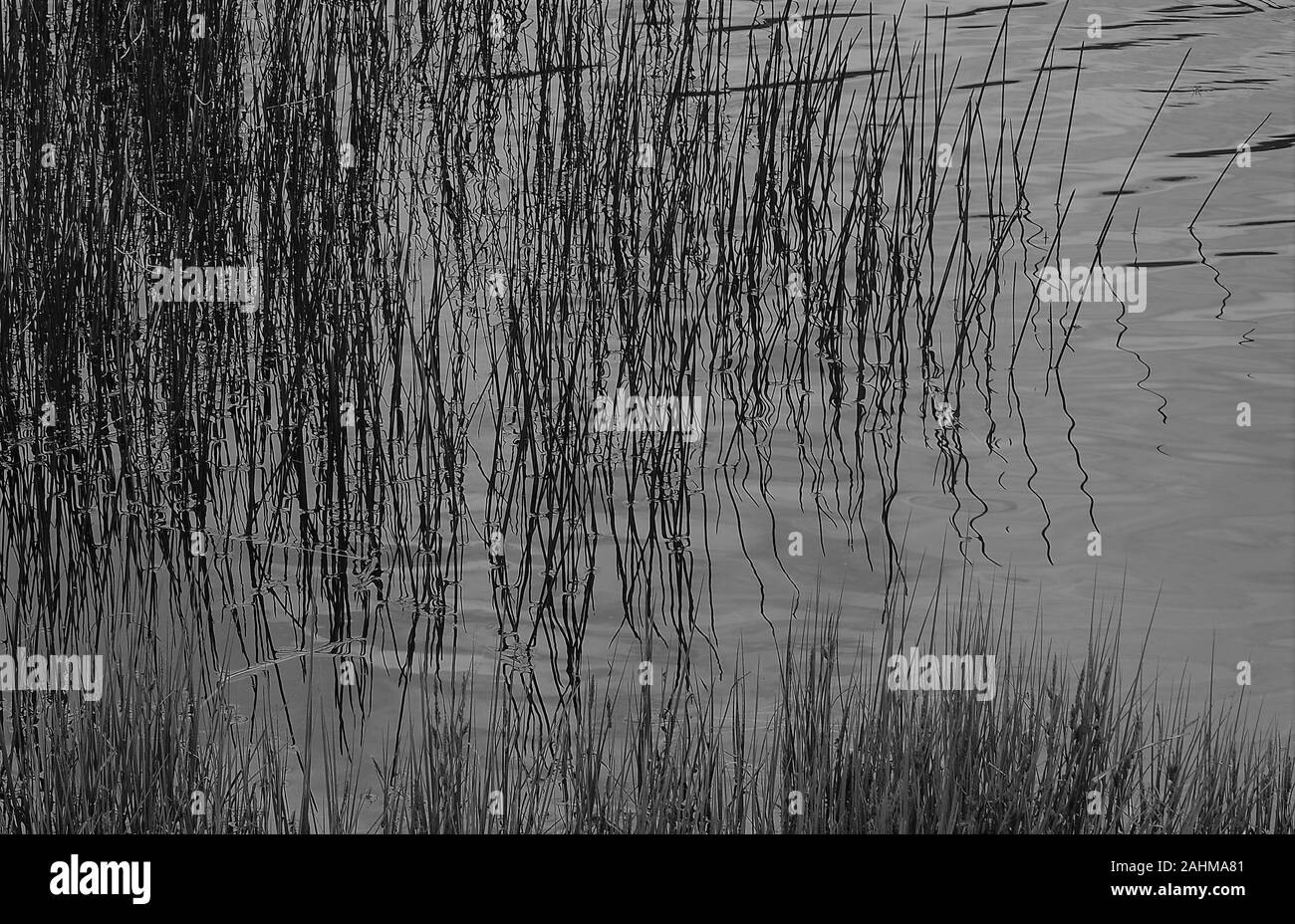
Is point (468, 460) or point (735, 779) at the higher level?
point (468, 460)

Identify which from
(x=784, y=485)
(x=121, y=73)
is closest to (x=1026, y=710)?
(x=784, y=485)

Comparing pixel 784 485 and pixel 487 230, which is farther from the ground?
pixel 487 230

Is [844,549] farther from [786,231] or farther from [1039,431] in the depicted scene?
[786,231]

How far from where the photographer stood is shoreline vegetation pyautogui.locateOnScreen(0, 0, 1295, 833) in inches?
73.7

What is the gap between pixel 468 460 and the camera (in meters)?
3.20

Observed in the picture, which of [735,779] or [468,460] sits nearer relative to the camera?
[735,779]

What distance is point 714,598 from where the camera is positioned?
2689 mm

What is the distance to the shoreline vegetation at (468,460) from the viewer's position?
1873mm
